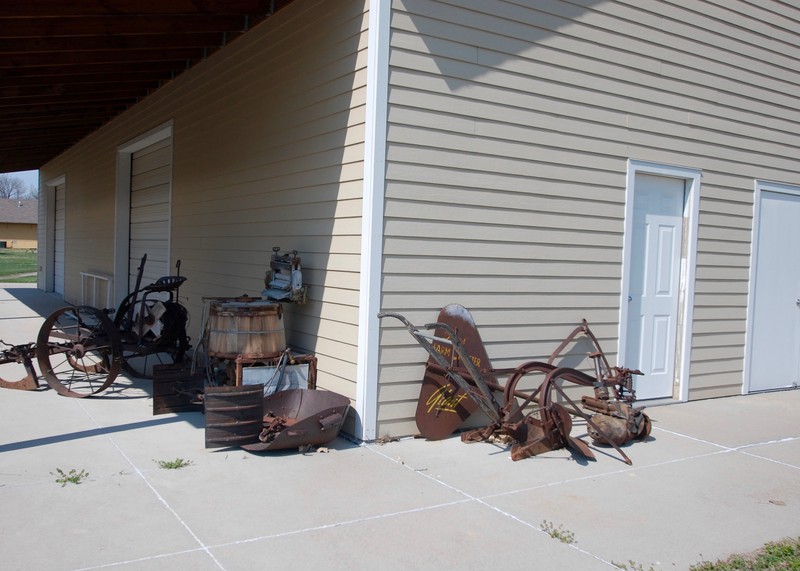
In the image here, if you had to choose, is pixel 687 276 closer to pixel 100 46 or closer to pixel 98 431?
pixel 98 431

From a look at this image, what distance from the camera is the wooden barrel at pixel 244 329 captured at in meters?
5.68

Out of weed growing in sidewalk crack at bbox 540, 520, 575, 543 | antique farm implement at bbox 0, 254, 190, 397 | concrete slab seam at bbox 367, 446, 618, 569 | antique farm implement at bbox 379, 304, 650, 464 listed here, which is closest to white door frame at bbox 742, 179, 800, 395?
antique farm implement at bbox 379, 304, 650, 464

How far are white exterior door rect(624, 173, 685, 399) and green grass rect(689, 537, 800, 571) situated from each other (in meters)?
3.33

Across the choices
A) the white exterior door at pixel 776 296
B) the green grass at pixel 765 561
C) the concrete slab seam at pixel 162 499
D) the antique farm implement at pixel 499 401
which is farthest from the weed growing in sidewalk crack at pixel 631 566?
the white exterior door at pixel 776 296

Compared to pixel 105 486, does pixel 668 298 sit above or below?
above

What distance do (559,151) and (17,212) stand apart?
6196cm

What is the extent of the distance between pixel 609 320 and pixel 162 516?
4.47 meters

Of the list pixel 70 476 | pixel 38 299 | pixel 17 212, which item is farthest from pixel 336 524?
pixel 17 212

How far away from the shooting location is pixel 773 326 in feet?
27.3

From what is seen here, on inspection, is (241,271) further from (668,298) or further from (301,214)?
(668,298)

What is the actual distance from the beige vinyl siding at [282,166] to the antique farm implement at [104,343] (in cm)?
80

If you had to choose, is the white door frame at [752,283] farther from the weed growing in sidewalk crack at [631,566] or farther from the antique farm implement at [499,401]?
the weed growing in sidewalk crack at [631,566]

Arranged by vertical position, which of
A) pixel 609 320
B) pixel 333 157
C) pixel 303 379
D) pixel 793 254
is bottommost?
pixel 303 379

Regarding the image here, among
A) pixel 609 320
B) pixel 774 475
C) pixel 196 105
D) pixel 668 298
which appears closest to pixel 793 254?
pixel 668 298
